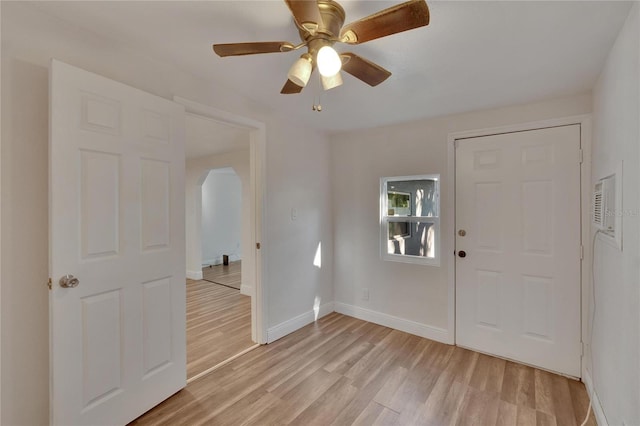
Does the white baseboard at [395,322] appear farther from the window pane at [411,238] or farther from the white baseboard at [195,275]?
the white baseboard at [195,275]

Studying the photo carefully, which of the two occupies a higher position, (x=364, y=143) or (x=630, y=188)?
(x=364, y=143)

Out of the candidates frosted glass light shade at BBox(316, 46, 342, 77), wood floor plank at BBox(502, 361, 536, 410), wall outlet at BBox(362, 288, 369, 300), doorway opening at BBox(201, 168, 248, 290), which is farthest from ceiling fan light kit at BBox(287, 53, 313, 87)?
doorway opening at BBox(201, 168, 248, 290)

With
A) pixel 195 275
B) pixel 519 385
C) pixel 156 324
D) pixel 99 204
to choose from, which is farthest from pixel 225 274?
pixel 519 385

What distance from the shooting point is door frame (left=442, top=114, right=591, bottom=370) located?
2.15 metres

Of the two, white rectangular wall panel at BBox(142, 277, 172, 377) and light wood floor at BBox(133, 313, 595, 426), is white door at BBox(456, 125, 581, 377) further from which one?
white rectangular wall panel at BBox(142, 277, 172, 377)

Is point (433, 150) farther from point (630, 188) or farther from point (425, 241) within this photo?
point (630, 188)

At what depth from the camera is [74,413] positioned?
4.76ft

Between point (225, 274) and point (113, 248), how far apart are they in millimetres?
4252

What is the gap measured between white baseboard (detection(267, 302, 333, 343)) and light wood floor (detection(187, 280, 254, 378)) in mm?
223

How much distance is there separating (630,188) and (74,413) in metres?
2.91

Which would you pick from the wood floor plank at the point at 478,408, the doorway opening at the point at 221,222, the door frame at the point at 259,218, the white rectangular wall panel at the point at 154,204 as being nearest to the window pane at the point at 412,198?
the door frame at the point at 259,218

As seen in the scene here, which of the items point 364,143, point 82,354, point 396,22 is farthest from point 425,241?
point 82,354

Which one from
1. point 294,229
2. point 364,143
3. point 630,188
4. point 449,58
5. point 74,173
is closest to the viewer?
point 630,188

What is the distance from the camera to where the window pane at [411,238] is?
289 centimetres
